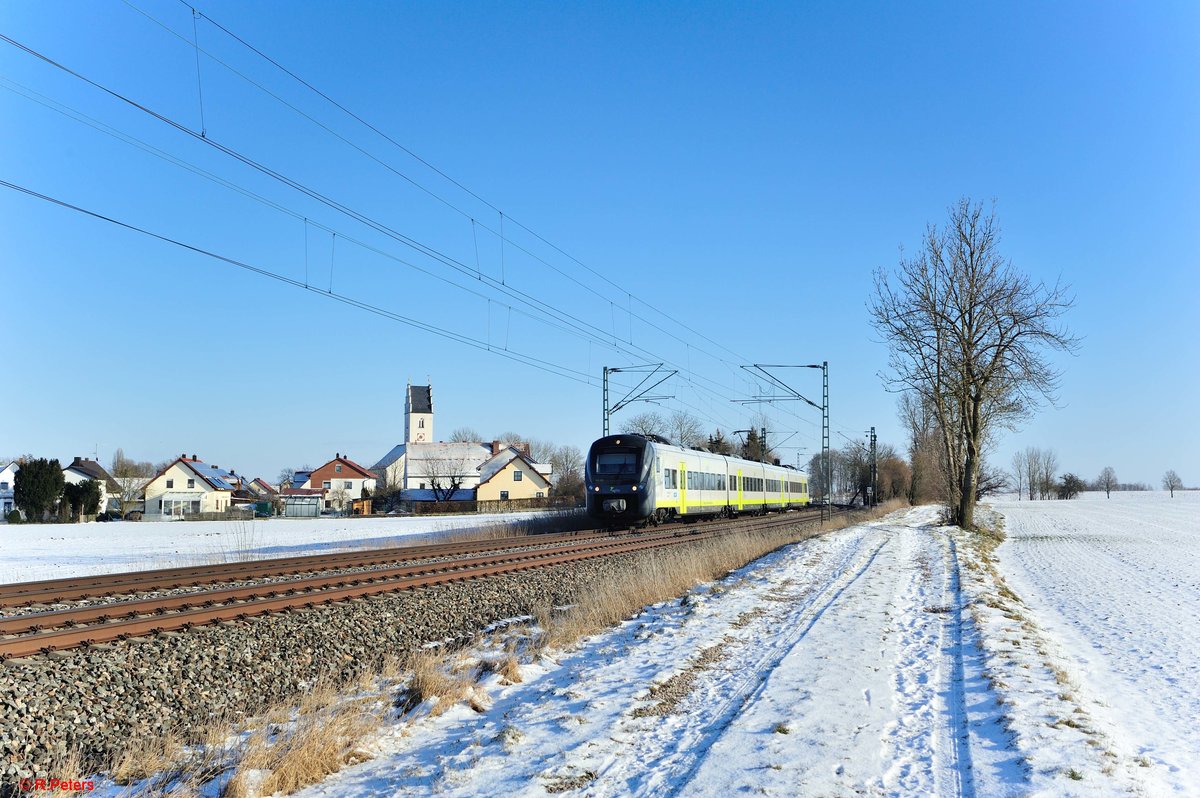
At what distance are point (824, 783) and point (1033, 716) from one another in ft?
7.53

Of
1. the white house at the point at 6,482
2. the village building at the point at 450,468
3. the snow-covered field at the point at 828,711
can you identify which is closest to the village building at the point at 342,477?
the village building at the point at 450,468

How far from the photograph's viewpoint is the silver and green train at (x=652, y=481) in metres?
27.6

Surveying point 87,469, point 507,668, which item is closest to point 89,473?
point 87,469

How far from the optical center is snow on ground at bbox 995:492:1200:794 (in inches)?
240

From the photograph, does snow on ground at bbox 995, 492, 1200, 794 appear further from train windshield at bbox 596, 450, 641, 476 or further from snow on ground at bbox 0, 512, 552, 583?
snow on ground at bbox 0, 512, 552, 583

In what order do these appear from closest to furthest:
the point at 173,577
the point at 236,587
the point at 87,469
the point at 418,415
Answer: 1. the point at 236,587
2. the point at 173,577
3. the point at 87,469
4. the point at 418,415

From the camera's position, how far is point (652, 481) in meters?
28.0

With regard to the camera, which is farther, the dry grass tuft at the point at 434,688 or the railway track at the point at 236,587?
the railway track at the point at 236,587

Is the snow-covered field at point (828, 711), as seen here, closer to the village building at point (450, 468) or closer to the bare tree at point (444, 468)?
the village building at point (450, 468)

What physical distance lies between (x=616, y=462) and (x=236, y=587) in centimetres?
1597

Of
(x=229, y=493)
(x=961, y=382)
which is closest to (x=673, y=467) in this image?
(x=961, y=382)

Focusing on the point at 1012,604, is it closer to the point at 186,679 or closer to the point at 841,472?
the point at 186,679

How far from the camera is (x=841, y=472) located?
127 metres

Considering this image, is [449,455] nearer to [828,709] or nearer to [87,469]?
[87,469]
